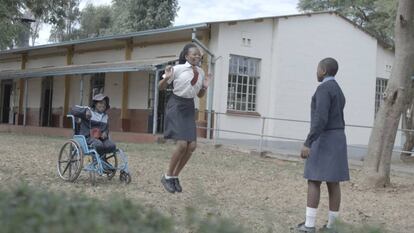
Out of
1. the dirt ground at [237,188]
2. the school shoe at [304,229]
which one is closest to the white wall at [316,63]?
the dirt ground at [237,188]

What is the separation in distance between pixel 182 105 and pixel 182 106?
0.01m

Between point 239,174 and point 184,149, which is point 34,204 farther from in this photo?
point 239,174

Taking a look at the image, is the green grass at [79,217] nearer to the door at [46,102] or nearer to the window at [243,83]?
the window at [243,83]

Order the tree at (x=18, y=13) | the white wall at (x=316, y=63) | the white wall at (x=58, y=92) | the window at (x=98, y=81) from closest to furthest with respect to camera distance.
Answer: the white wall at (x=316, y=63)
the tree at (x=18, y=13)
the window at (x=98, y=81)
the white wall at (x=58, y=92)

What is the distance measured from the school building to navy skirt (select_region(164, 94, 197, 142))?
346 inches

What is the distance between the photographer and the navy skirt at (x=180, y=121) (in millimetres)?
7444

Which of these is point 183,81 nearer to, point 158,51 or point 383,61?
point 158,51

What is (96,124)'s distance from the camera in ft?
28.7

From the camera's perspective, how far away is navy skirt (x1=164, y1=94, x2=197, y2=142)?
7444 mm

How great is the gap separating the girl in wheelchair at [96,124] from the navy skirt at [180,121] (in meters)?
1.45

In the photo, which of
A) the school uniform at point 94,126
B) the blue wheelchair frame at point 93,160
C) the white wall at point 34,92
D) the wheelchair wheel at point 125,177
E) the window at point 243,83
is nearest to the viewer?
the blue wheelchair frame at point 93,160

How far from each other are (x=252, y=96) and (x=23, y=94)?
45.5 feet

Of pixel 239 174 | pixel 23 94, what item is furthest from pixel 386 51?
pixel 23 94

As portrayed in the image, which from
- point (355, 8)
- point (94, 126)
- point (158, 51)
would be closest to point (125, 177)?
point (94, 126)
